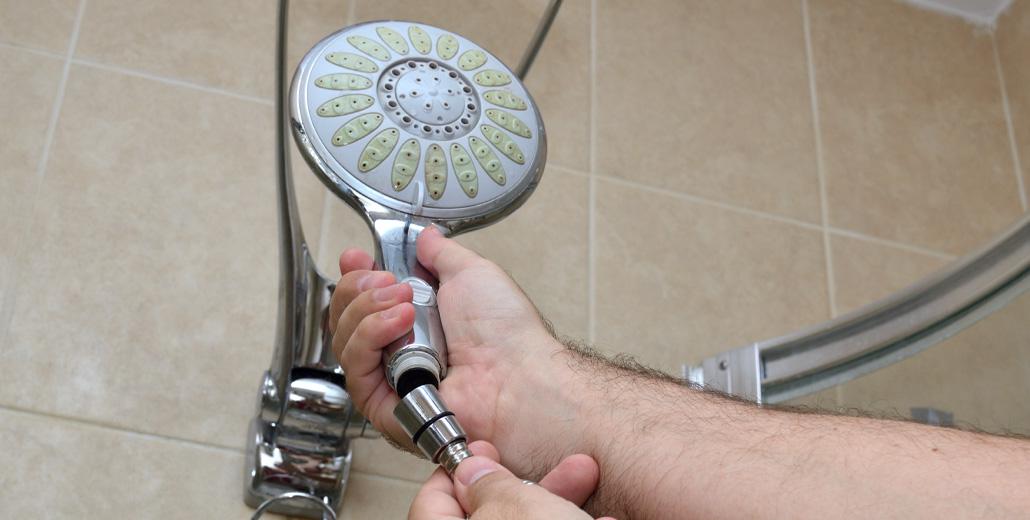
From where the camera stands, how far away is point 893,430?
0.59 m

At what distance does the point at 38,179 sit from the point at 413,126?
0.36 m

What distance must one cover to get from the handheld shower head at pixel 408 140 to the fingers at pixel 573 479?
0.09 meters

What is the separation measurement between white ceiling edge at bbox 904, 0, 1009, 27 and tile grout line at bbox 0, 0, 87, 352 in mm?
864

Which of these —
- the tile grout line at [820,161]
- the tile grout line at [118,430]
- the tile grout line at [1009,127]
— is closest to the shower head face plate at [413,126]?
the tile grout line at [118,430]

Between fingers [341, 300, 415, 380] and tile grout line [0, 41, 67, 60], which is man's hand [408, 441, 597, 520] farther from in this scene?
tile grout line [0, 41, 67, 60]

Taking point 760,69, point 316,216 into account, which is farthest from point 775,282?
point 316,216

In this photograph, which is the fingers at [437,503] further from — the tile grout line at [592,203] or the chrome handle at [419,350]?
the tile grout line at [592,203]

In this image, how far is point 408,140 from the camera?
2.30 ft

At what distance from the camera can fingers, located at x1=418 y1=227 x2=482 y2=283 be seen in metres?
0.70

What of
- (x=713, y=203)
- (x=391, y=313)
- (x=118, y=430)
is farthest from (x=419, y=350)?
(x=713, y=203)

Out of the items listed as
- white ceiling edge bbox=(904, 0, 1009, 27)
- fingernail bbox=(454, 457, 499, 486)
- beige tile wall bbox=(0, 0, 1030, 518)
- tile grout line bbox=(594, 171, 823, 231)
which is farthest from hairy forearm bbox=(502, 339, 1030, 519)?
white ceiling edge bbox=(904, 0, 1009, 27)

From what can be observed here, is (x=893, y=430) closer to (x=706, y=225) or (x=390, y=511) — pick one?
(x=390, y=511)

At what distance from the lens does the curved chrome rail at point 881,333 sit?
0.73 meters

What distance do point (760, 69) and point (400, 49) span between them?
1.83ft
